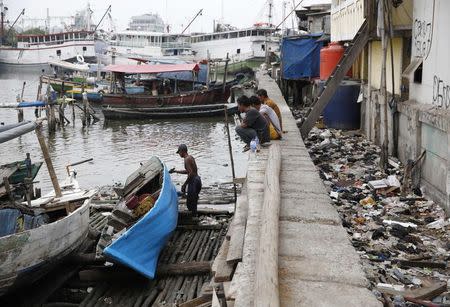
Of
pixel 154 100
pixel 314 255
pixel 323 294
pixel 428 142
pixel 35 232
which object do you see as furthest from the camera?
pixel 154 100

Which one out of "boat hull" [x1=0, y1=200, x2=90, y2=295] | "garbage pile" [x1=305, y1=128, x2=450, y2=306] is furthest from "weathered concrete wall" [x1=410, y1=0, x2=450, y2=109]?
"boat hull" [x1=0, y1=200, x2=90, y2=295]

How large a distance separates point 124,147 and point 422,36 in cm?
1404

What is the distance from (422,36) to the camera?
917 cm

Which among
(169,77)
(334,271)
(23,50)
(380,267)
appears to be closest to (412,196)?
(380,267)

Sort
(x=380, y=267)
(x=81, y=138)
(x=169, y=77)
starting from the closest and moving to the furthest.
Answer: (x=380, y=267) → (x=81, y=138) → (x=169, y=77)

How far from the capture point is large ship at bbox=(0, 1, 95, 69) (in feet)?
200

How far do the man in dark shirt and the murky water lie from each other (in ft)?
14.3

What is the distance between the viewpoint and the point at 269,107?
10.4m

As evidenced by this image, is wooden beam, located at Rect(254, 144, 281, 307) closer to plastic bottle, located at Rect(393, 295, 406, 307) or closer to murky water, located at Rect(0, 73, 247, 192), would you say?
plastic bottle, located at Rect(393, 295, 406, 307)

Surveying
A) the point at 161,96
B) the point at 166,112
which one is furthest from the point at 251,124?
the point at 161,96

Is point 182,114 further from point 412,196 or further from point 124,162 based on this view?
point 412,196

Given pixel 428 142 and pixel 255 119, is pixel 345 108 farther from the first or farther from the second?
pixel 428 142

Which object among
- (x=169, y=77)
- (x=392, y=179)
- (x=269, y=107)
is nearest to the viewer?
(x=392, y=179)

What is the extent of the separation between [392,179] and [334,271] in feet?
15.2
